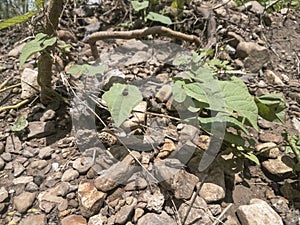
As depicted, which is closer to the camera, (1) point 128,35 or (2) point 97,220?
(2) point 97,220

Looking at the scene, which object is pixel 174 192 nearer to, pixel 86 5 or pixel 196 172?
pixel 196 172

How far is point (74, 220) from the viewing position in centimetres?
96

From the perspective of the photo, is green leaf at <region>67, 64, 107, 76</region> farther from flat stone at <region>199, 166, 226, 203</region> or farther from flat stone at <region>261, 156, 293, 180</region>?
flat stone at <region>261, 156, 293, 180</region>

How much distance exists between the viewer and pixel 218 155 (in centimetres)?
109

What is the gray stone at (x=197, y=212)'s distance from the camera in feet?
3.14

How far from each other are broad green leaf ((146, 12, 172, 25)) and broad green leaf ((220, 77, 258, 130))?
618 mm

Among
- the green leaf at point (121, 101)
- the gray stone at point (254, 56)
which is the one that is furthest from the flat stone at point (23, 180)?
the gray stone at point (254, 56)

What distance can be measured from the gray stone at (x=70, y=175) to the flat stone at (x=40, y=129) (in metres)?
0.21

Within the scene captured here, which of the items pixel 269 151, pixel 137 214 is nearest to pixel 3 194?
pixel 137 214

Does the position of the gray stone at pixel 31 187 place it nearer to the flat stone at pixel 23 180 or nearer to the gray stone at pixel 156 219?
the flat stone at pixel 23 180

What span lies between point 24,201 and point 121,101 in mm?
411

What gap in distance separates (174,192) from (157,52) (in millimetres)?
775

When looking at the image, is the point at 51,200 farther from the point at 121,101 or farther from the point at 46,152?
the point at 121,101

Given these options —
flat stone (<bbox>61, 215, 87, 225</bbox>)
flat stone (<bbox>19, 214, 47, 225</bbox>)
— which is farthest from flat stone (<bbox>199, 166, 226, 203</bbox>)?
flat stone (<bbox>19, 214, 47, 225</bbox>)
